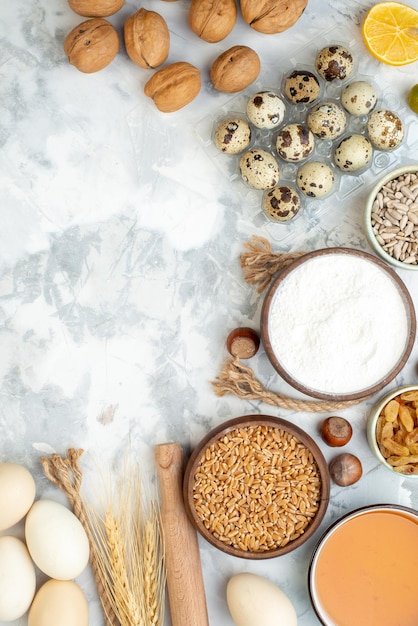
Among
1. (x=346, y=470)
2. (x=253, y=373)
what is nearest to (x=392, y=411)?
(x=346, y=470)

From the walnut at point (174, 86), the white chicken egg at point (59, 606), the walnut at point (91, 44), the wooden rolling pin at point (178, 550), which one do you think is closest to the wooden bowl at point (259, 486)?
the wooden rolling pin at point (178, 550)

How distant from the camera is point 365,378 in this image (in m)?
1.36

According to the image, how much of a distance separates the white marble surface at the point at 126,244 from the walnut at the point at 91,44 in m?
0.06

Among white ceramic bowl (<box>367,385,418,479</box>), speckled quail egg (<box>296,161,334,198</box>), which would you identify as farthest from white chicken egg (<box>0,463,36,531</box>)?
speckled quail egg (<box>296,161,334,198</box>)

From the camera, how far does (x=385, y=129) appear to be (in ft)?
4.61

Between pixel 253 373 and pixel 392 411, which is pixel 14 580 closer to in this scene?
pixel 253 373

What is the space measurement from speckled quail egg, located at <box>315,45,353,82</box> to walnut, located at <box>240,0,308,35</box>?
0.30 ft

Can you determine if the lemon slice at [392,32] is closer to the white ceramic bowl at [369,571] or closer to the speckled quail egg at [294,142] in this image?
the speckled quail egg at [294,142]

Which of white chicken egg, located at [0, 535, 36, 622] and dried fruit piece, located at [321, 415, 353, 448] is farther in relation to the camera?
dried fruit piece, located at [321, 415, 353, 448]

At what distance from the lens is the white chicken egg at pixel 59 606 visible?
1.33 meters

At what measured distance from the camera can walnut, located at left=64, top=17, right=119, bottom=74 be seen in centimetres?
136

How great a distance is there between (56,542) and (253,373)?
20.1 inches

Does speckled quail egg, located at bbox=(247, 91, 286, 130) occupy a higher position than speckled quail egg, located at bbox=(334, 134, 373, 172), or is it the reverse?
speckled quail egg, located at bbox=(247, 91, 286, 130)

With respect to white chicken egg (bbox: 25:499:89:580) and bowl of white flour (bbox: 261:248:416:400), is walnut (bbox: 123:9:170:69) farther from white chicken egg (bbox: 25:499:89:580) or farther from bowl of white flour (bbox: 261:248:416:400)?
white chicken egg (bbox: 25:499:89:580)
